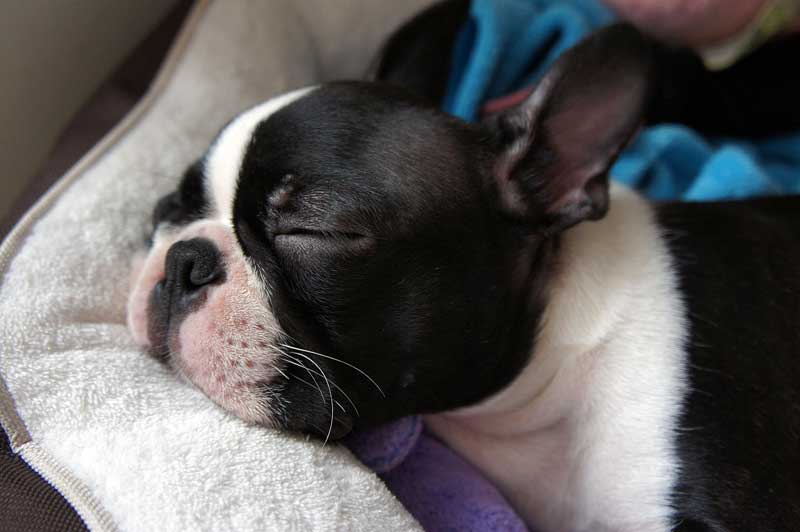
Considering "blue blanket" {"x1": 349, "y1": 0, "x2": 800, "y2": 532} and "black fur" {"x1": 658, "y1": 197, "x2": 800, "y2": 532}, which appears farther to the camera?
"blue blanket" {"x1": 349, "y1": 0, "x2": 800, "y2": 532}

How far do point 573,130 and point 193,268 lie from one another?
732 millimetres

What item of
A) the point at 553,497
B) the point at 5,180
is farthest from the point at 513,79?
the point at 5,180

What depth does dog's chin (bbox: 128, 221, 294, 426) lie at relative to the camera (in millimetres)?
1192

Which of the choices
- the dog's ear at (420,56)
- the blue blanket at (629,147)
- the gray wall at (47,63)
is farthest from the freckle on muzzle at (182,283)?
the blue blanket at (629,147)

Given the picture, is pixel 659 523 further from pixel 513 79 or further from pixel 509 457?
pixel 513 79

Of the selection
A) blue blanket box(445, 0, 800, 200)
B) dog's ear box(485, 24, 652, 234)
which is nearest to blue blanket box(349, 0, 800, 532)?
blue blanket box(445, 0, 800, 200)

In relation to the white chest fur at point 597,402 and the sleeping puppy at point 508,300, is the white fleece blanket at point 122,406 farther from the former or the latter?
the white chest fur at point 597,402

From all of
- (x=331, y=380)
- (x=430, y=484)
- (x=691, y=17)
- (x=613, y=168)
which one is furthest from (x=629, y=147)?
(x=331, y=380)

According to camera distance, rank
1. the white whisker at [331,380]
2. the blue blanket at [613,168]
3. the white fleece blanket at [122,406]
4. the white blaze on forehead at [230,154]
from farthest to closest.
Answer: the blue blanket at [613,168] → the white blaze on forehead at [230,154] → the white whisker at [331,380] → the white fleece blanket at [122,406]

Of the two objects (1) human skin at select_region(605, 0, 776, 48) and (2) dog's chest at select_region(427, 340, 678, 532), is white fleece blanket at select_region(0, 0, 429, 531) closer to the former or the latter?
(2) dog's chest at select_region(427, 340, 678, 532)

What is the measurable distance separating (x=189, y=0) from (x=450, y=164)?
1.33 metres

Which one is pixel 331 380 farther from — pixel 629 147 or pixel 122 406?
pixel 629 147

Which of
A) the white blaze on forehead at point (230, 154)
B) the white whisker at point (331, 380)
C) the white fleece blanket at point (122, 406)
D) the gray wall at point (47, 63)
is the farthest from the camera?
the gray wall at point (47, 63)

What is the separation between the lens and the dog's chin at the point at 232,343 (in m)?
1.19
